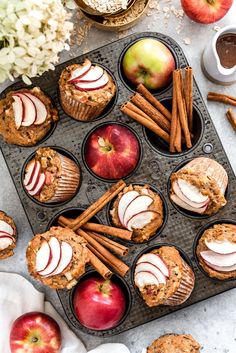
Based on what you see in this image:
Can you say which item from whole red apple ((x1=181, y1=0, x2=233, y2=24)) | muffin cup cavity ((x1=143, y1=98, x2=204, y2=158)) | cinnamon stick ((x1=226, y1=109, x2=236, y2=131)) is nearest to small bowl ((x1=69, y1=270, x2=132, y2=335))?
muffin cup cavity ((x1=143, y1=98, x2=204, y2=158))

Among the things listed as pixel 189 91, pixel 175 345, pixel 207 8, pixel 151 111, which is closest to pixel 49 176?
pixel 151 111

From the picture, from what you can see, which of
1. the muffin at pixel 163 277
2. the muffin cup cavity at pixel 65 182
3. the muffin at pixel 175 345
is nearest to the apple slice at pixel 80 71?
the muffin cup cavity at pixel 65 182

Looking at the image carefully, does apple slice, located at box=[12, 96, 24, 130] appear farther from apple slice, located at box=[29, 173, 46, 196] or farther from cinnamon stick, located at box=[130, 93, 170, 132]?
cinnamon stick, located at box=[130, 93, 170, 132]

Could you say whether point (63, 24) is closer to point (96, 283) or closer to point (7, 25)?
point (7, 25)

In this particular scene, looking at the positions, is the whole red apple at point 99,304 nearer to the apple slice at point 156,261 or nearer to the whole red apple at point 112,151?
the apple slice at point 156,261

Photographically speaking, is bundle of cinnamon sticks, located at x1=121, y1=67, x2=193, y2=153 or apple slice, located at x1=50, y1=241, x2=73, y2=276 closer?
apple slice, located at x1=50, y1=241, x2=73, y2=276

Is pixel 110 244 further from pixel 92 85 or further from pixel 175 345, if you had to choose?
pixel 92 85
